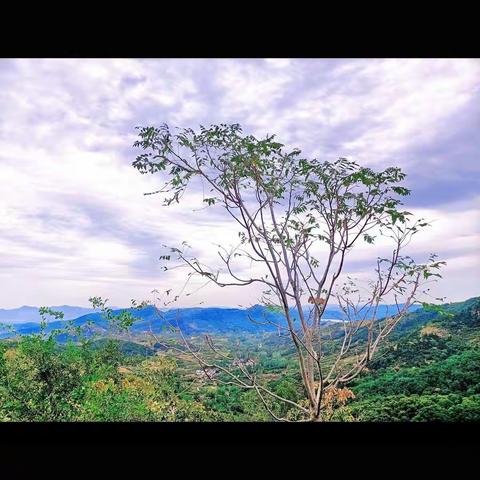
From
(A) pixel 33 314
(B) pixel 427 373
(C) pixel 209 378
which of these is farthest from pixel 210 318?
(B) pixel 427 373

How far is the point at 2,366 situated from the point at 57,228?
3.19 feet

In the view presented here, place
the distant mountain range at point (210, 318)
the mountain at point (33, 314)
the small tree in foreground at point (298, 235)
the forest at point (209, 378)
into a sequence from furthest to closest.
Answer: the mountain at point (33, 314)
the forest at point (209, 378)
the distant mountain range at point (210, 318)
the small tree in foreground at point (298, 235)

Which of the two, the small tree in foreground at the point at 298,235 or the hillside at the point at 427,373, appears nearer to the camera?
the small tree in foreground at the point at 298,235

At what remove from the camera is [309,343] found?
99.6 inches

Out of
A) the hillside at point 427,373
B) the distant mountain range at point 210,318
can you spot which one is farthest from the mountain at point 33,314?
the hillside at point 427,373

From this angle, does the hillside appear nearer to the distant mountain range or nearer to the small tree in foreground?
the small tree in foreground

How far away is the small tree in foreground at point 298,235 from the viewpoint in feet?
8.12

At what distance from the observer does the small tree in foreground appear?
97.4 inches

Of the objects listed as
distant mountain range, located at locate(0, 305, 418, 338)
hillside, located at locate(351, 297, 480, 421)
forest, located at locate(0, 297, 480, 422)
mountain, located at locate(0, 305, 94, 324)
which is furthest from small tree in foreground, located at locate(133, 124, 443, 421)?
mountain, located at locate(0, 305, 94, 324)

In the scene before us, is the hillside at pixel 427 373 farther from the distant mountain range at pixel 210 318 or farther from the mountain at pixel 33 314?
the mountain at pixel 33 314
